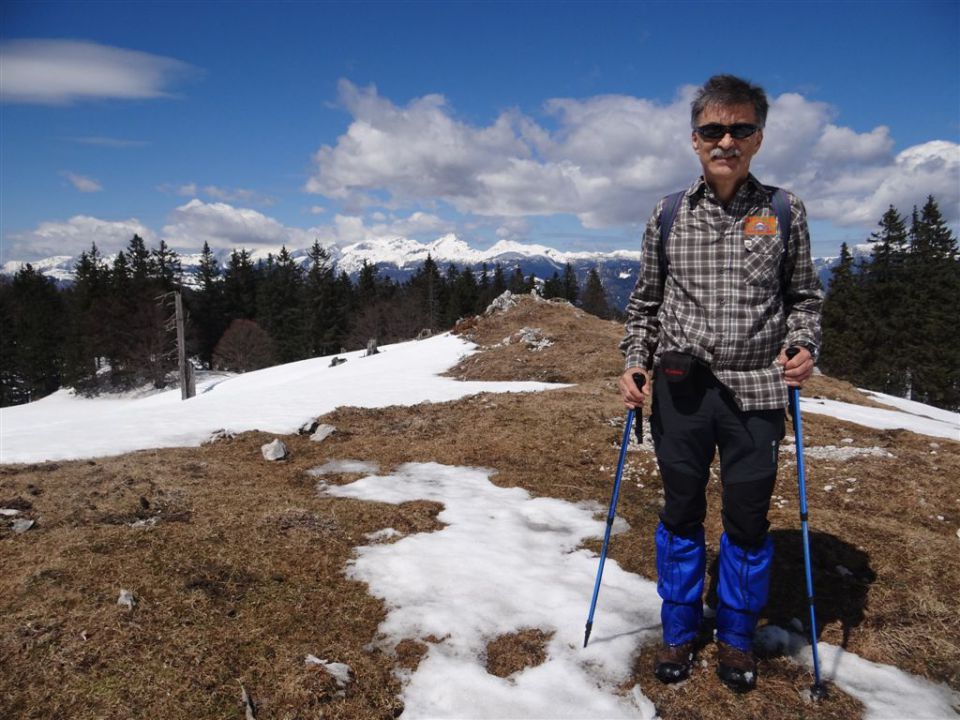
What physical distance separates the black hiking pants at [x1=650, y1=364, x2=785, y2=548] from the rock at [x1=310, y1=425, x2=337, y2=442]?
811 centimetres

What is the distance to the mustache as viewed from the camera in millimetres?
3219

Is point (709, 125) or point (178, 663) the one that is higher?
point (709, 125)

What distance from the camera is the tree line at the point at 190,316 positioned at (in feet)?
163

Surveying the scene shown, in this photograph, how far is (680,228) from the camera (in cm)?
353

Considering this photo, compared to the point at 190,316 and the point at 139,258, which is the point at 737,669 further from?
the point at 139,258

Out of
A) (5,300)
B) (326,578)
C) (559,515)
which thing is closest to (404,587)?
(326,578)

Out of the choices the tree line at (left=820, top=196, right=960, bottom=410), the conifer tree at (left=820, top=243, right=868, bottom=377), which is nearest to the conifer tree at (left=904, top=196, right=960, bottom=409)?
the tree line at (left=820, top=196, right=960, bottom=410)

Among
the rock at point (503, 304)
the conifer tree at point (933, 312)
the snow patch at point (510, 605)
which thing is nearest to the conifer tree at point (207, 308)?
the rock at point (503, 304)

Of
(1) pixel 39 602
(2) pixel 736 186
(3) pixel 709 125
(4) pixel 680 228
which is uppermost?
(3) pixel 709 125

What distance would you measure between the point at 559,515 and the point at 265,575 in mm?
3531

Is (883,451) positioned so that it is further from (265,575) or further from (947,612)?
(265,575)

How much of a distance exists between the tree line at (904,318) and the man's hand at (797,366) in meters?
45.8

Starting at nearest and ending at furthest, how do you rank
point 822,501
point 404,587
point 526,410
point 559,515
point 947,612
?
point 947,612, point 404,587, point 559,515, point 822,501, point 526,410

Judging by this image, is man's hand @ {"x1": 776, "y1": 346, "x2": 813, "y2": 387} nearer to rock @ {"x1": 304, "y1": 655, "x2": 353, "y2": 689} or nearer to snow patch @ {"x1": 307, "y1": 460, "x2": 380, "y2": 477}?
Result: rock @ {"x1": 304, "y1": 655, "x2": 353, "y2": 689}
